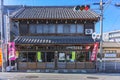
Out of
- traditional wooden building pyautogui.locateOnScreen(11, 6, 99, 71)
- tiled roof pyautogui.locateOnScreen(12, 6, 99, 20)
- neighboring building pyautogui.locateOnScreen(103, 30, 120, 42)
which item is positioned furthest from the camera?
neighboring building pyautogui.locateOnScreen(103, 30, 120, 42)

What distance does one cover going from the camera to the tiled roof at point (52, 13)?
82.2 ft

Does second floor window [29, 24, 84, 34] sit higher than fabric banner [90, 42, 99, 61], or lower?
higher

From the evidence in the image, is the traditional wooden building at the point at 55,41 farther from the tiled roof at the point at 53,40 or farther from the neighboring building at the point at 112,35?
the neighboring building at the point at 112,35

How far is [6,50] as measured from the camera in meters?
23.8

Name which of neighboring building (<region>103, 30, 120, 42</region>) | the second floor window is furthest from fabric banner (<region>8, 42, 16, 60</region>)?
neighboring building (<region>103, 30, 120, 42</region>)

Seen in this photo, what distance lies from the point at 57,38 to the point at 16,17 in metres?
5.40

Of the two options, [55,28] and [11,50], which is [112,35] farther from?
[11,50]

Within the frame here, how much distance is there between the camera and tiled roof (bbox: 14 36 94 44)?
23953 millimetres

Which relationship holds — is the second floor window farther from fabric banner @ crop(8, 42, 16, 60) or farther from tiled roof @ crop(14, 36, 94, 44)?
fabric banner @ crop(8, 42, 16, 60)

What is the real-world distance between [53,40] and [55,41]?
422 mm

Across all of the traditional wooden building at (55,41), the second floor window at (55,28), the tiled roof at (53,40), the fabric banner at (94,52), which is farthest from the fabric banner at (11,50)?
the fabric banner at (94,52)

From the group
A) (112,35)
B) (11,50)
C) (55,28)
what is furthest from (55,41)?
(112,35)

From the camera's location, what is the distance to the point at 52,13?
89.2 feet

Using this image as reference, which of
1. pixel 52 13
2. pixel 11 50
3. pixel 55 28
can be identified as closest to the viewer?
pixel 11 50
